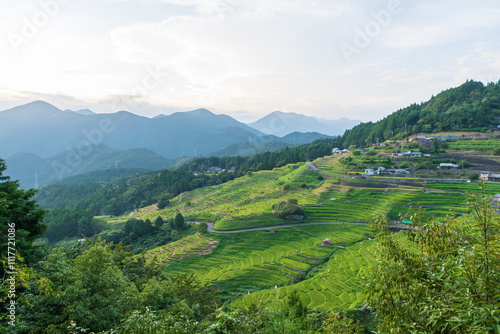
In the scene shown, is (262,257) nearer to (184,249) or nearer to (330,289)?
(330,289)

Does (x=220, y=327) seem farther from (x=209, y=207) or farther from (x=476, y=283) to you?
(x=209, y=207)

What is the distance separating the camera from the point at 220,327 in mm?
4363

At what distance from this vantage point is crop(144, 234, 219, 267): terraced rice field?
33062 mm

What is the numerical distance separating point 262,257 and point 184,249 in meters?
11.3

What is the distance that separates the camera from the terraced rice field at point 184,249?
33062mm

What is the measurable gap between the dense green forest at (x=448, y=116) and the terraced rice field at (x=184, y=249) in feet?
195

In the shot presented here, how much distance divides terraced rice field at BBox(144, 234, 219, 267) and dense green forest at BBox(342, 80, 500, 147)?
59.4m

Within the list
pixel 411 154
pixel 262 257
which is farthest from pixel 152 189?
pixel 411 154

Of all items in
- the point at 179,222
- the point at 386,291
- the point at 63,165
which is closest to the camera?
the point at 386,291

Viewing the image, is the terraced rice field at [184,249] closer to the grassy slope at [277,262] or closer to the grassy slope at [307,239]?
the grassy slope at [307,239]

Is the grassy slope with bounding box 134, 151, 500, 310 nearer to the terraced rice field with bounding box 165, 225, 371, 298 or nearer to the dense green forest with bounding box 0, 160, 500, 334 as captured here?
the terraced rice field with bounding box 165, 225, 371, 298

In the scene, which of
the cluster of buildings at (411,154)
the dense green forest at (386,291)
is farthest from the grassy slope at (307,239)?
the cluster of buildings at (411,154)

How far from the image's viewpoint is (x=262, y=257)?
104ft

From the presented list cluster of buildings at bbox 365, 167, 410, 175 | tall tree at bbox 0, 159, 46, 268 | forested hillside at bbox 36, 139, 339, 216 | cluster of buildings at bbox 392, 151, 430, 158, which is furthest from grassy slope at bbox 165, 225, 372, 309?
forested hillside at bbox 36, 139, 339, 216
